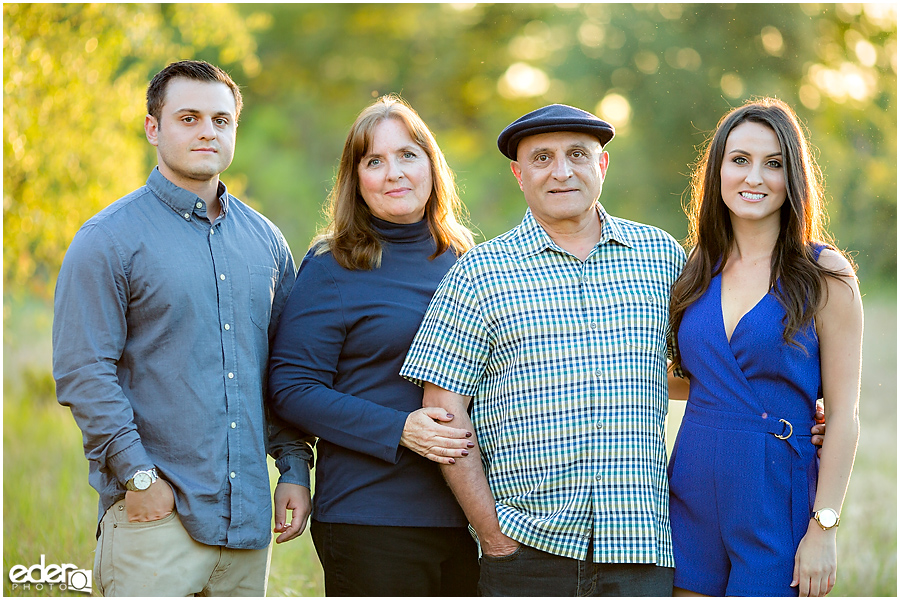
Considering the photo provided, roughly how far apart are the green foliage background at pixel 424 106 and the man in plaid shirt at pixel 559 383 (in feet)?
2.22

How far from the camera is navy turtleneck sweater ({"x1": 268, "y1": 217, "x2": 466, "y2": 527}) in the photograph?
2729 millimetres

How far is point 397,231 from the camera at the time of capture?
9.77 ft

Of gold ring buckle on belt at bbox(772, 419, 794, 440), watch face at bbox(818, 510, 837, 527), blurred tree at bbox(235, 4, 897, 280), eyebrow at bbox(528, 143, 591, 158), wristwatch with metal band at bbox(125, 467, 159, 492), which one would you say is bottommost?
watch face at bbox(818, 510, 837, 527)

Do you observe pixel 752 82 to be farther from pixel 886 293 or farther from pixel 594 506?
pixel 594 506

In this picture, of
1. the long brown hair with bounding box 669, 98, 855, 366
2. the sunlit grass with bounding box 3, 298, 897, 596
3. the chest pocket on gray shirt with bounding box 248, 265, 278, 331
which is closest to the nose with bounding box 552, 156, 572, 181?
the long brown hair with bounding box 669, 98, 855, 366

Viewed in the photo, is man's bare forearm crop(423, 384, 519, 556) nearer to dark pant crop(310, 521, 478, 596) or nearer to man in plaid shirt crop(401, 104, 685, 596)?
man in plaid shirt crop(401, 104, 685, 596)

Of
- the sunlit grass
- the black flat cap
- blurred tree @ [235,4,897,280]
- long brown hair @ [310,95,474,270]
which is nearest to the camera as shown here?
the black flat cap

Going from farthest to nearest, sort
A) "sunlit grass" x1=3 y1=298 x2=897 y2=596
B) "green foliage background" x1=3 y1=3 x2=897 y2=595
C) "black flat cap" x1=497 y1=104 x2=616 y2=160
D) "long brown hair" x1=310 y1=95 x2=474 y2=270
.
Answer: "green foliage background" x1=3 y1=3 x2=897 y2=595 < "sunlit grass" x1=3 y1=298 x2=897 y2=596 < "long brown hair" x1=310 y1=95 x2=474 y2=270 < "black flat cap" x1=497 y1=104 x2=616 y2=160

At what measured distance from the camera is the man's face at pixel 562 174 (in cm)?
270

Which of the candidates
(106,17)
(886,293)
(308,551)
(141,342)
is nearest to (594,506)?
(141,342)

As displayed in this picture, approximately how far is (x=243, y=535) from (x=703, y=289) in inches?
67.2

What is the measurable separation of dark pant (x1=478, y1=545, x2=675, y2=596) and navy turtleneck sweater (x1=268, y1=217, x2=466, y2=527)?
0.26 m

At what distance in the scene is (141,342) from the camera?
266cm

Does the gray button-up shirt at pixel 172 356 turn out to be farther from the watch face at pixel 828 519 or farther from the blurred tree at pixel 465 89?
the blurred tree at pixel 465 89
